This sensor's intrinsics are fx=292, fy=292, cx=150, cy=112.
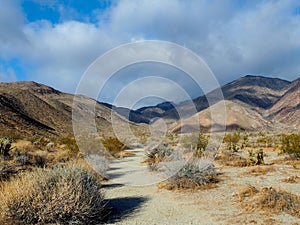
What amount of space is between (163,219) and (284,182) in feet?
17.9

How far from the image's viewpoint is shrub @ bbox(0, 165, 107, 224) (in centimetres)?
629

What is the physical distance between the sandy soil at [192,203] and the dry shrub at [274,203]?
0.77 feet

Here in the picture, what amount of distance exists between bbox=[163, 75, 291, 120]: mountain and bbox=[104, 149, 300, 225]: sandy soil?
110 meters

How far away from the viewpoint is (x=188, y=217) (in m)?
7.05

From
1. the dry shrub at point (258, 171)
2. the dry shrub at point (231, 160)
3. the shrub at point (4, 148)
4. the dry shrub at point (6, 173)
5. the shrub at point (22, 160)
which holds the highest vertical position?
the shrub at point (4, 148)

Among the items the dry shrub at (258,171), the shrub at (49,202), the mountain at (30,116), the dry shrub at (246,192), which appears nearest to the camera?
the shrub at (49,202)

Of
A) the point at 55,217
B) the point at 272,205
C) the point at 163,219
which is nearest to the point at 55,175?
the point at 55,217

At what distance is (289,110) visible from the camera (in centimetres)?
10162

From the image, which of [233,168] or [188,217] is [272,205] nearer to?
[188,217]

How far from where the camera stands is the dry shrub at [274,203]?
6.97 meters

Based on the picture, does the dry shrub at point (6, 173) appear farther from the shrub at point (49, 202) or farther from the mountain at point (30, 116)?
the mountain at point (30, 116)

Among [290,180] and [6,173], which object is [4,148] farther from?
[290,180]

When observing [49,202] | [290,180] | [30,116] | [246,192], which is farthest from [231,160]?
[30,116]

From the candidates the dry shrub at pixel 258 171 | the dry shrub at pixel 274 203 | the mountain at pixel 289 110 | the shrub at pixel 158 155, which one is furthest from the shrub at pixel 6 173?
the mountain at pixel 289 110
